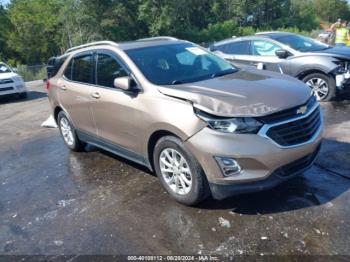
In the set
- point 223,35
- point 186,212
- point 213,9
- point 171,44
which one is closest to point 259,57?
point 171,44

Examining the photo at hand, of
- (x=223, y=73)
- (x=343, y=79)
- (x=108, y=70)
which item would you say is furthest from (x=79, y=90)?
(x=343, y=79)

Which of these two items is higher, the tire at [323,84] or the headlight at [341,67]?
the headlight at [341,67]

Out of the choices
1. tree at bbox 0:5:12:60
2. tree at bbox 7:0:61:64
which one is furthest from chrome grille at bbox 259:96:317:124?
tree at bbox 0:5:12:60

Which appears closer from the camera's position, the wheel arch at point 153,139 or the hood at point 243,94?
the hood at point 243,94

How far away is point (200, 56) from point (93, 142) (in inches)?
78.7

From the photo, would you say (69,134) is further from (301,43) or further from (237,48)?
(301,43)

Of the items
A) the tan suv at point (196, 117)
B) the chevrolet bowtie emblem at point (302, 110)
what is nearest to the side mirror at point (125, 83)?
the tan suv at point (196, 117)

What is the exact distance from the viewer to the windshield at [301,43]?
9348 millimetres

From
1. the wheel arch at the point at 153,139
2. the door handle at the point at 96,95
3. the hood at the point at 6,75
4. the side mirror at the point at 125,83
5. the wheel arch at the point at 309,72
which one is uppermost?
the side mirror at the point at 125,83

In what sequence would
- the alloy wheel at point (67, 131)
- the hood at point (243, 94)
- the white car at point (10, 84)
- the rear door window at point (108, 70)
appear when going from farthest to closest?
the white car at point (10, 84), the alloy wheel at point (67, 131), the rear door window at point (108, 70), the hood at point (243, 94)

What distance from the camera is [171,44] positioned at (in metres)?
5.69

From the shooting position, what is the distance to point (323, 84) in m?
8.78

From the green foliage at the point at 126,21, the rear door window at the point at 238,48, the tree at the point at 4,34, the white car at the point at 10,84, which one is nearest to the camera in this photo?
the rear door window at the point at 238,48

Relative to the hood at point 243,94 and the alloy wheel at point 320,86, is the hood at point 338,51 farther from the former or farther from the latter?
the hood at point 243,94
